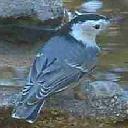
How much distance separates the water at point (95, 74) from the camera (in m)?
4.86

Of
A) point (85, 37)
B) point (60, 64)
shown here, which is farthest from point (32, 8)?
point (60, 64)

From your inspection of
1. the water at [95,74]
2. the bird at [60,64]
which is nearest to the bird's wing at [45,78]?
the bird at [60,64]

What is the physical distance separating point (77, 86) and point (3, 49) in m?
1.30

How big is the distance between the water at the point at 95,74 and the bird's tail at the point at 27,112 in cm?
28

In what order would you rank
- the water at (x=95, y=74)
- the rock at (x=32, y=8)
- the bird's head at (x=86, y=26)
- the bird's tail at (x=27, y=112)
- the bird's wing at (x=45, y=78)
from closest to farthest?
the bird's tail at (x=27, y=112) < the bird's wing at (x=45, y=78) < the water at (x=95, y=74) < the bird's head at (x=86, y=26) < the rock at (x=32, y=8)

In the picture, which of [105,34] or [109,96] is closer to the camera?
[109,96]

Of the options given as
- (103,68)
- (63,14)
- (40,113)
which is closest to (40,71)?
(40,113)

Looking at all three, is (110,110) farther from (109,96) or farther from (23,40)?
(23,40)

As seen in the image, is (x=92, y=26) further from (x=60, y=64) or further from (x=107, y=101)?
(x=107, y=101)

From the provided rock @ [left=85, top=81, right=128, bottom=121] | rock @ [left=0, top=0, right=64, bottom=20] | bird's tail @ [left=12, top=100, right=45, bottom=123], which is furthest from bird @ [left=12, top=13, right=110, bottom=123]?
rock @ [left=0, top=0, right=64, bottom=20]

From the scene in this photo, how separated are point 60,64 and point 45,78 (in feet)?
0.93

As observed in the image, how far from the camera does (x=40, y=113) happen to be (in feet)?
15.8

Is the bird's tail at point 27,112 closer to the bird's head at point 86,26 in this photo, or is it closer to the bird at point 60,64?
the bird at point 60,64

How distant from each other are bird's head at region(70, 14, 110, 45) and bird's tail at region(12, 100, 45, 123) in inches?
38.0
